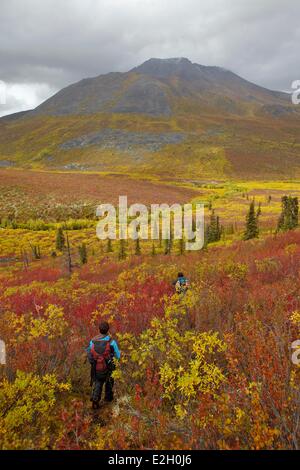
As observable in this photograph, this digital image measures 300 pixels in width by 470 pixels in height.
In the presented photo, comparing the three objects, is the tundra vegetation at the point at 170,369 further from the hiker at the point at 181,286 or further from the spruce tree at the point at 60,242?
the spruce tree at the point at 60,242

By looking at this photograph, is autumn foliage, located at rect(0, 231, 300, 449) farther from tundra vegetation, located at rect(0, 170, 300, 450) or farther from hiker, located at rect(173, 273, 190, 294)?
hiker, located at rect(173, 273, 190, 294)

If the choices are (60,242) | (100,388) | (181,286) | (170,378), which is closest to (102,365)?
(100,388)

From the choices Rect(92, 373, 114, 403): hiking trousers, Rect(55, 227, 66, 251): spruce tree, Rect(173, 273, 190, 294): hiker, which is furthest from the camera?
Rect(55, 227, 66, 251): spruce tree

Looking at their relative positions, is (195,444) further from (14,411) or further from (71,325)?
(71,325)

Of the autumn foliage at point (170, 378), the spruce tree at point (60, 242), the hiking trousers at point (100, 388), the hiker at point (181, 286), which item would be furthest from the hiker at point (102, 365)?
the spruce tree at point (60, 242)

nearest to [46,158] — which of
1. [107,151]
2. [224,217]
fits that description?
[107,151]

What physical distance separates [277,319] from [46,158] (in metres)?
177

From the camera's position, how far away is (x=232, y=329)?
231 inches

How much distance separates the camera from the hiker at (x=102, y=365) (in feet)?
15.8

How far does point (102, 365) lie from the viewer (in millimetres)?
4848

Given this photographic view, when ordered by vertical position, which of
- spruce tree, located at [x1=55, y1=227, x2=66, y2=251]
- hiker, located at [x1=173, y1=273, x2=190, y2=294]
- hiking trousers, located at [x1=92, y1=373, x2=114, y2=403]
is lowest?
spruce tree, located at [x1=55, y1=227, x2=66, y2=251]

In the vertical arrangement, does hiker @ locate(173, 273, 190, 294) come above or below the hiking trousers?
above

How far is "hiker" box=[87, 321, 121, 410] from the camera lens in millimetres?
4812

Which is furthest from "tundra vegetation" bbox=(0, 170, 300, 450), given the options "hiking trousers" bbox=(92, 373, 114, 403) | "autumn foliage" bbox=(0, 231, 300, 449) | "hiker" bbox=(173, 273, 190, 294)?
"hiker" bbox=(173, 273, 190, 294)
